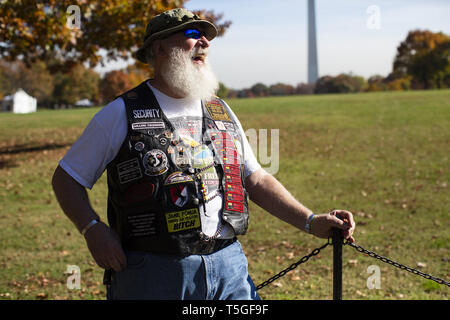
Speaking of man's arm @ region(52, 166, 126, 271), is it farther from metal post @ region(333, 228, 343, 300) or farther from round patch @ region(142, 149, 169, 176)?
metal post @ region(333, 228, 343, 300)

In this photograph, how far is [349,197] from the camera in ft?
37.6

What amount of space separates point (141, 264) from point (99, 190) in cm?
1078

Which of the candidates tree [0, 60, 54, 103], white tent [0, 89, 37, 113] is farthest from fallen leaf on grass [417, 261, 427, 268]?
white tent [0, 89, 37, 113]

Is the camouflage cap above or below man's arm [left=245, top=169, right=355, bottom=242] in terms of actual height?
above

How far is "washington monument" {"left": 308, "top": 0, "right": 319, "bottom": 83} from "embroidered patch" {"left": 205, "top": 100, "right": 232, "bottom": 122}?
86.5 m

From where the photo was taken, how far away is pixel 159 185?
7.87ft

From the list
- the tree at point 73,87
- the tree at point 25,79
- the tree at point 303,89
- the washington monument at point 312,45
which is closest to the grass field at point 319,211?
the tree at point 303,89

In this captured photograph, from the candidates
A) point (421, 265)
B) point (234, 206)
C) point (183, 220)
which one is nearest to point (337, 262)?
point (234, 206)

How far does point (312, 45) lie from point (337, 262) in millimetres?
92236

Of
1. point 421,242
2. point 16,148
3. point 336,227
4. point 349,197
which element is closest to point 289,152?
point 349,197

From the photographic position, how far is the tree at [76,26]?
11.7 meters

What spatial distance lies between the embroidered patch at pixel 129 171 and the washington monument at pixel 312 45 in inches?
3428

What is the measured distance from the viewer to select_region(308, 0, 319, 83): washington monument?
8488 centimetres
